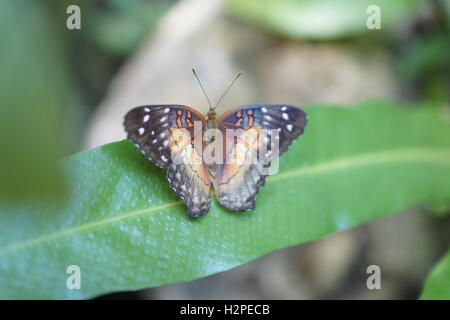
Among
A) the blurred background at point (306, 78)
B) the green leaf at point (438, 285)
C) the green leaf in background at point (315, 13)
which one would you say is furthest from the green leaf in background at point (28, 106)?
the green leaf in background at point (315, 13)

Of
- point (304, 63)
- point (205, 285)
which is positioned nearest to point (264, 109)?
point (205, 285)

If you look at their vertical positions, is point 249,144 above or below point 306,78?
below

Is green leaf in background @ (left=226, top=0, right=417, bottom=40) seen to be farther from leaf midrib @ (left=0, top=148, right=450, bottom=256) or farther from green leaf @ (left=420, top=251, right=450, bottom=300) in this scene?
green leaf @ (left=420, top=251, right=450, bottom=300)

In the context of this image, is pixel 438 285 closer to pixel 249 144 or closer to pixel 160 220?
pixel 249 144


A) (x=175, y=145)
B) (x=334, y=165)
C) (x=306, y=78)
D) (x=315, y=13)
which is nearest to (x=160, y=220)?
(x=175, y=145)

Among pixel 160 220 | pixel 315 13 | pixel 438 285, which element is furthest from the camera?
pixel 315 13

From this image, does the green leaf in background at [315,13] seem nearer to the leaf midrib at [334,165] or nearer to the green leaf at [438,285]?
the leaf midrib at [334,165]

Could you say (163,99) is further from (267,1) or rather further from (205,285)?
(205,285)
